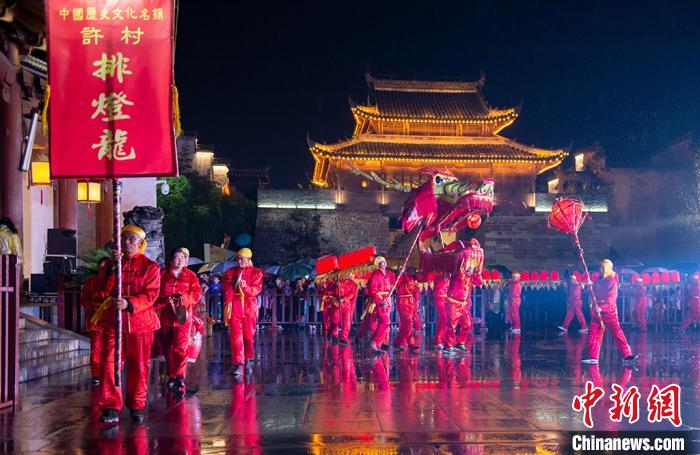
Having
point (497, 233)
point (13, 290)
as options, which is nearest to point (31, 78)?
point (13, 290)

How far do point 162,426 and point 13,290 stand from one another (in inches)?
82.9

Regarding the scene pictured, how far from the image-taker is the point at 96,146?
5.98 meters

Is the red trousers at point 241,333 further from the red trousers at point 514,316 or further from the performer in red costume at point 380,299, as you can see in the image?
the red trousers at point 514,316

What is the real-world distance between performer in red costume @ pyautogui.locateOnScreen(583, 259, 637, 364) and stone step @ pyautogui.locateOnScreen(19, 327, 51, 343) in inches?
286

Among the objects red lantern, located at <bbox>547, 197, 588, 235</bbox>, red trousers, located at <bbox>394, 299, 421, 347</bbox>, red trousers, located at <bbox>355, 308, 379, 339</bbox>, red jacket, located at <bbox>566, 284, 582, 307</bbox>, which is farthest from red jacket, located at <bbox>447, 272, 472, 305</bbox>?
red jacket, located at <bbox>566, 284, 582, 307</bbox>

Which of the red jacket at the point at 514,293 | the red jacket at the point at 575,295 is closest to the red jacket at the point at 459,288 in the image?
the red jacket at the point at 514,293

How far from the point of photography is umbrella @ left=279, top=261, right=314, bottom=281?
1950 cm

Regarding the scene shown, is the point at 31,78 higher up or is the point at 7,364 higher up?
the point at 31,78

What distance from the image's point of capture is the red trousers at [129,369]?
557 cm

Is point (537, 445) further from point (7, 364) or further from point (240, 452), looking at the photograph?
point (7, 364)

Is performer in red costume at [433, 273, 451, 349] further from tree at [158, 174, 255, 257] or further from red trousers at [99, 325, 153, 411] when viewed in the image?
tree at [158, 174, 255, 257]

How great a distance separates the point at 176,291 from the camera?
24.9 ft

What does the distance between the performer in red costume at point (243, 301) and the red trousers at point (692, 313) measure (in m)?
12.3

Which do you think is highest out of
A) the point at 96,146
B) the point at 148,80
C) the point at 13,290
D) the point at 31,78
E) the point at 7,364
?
the point at 31,78
